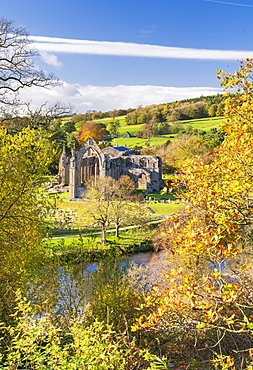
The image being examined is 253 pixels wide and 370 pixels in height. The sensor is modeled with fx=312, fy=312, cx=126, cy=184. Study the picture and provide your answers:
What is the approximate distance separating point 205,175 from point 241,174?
0.92 meters

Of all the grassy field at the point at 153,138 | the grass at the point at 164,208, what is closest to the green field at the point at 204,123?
the grassy field at the point at 153,138

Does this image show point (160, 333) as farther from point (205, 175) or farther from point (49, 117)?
point (49, 117)

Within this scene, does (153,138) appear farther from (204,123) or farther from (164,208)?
(164,208)

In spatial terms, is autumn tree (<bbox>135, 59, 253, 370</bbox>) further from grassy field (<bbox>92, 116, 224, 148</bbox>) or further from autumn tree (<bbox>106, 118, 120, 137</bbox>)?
autumn tree (<bbox>106, 118, 120, 137</bbox>)

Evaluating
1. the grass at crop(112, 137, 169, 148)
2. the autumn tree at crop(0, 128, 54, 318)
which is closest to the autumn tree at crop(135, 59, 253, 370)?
the autumn tree at crop(0, 128, 54, 318)

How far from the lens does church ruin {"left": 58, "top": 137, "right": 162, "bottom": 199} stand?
189ft

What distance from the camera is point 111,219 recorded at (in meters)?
36.5

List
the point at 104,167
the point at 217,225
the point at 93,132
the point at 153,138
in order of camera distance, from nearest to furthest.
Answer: the point at 217,225
the point at 104,167
the point at 153,138
the point at 93,132

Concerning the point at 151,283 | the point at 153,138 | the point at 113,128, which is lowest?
the point at 151,283

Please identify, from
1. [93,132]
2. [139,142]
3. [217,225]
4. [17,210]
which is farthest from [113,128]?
[217,225]

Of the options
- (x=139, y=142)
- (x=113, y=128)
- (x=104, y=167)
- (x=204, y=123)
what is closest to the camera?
(x=104, y=167)

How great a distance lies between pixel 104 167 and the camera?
58000 mm

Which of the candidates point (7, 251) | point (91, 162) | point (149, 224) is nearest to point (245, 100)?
point (7, 251)

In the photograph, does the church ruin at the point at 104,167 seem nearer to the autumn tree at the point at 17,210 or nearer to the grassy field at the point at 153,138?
the grassy field at the point at 153,138
